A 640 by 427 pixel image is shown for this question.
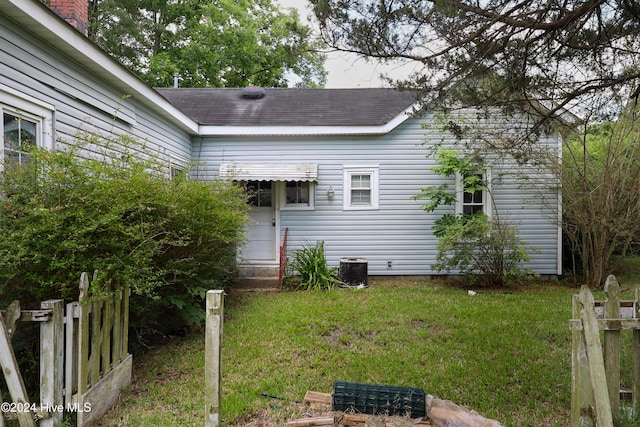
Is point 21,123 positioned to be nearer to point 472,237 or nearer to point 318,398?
point 318,398

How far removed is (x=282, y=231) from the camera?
364 inches

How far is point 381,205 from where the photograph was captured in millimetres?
9195

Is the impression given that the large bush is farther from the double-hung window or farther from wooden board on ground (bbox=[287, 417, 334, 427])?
wooden board on ground (bbox=[287, 417, 334, 427])

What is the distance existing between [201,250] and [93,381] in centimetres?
217

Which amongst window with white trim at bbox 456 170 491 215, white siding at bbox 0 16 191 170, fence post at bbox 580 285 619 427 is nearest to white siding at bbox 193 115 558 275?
window with white trim at bbox 456 170 491 215

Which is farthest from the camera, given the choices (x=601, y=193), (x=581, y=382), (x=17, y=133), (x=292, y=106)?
→ (x=292, y=106)

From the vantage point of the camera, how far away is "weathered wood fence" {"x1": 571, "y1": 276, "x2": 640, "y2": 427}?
6.74 feet

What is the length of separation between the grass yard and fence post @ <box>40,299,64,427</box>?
0.47 m

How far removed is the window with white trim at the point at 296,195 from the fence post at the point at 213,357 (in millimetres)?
6748

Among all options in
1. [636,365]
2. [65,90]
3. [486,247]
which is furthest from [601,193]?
[65,90]

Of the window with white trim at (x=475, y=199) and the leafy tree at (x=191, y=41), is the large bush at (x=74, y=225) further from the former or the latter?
the leafy tree at (x=191, y=41)

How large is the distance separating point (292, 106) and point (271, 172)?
243cm

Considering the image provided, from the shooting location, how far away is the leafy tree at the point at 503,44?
3473 mm

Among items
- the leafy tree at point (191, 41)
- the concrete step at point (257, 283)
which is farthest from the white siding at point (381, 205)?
the leafy tree at point (191, 41)
